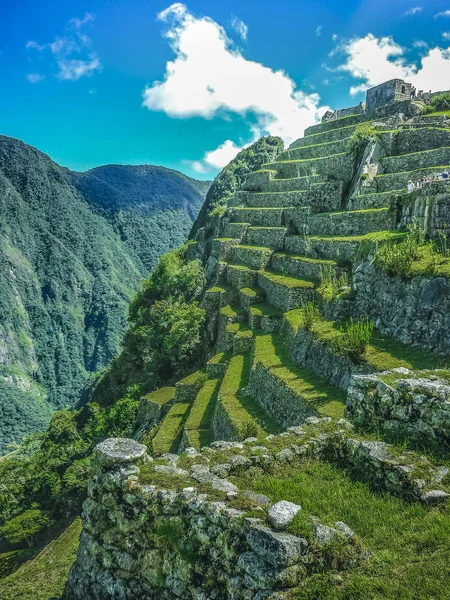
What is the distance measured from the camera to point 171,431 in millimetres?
14109

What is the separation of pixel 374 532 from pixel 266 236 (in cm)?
1848

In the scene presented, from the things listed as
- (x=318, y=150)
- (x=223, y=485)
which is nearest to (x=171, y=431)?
(x=223, y=485)

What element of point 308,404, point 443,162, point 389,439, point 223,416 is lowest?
point 223,416

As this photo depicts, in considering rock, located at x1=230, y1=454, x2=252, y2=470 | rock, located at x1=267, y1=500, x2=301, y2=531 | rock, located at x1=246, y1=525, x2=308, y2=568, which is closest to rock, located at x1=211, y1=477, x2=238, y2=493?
rock, located at x1=230, y1=454, x2=252, y2=470

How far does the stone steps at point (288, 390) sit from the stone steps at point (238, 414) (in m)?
0.25

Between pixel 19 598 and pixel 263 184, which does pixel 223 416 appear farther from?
pixel 263 184

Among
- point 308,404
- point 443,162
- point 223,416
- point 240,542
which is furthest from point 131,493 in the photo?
point 443,162

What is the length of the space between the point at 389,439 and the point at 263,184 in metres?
22.8

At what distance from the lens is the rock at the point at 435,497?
3693mm

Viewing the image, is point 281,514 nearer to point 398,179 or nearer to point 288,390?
point 288,390

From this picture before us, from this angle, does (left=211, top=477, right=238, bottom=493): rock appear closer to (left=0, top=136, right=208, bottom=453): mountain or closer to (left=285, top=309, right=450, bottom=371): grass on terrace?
Answer: (left=285, top=309, right=450, bottom=371): grass on terrace

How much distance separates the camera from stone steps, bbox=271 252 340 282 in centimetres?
1491

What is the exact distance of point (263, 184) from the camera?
26000 millimetres

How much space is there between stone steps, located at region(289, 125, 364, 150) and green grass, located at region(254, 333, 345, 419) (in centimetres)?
1542
